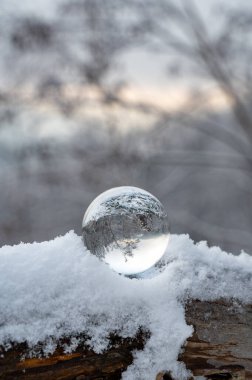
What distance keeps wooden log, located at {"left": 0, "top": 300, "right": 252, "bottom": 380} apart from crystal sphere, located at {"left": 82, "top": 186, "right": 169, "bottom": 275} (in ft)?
0.56

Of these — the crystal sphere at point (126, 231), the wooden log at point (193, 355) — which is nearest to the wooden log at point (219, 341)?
the wooden log at point (193, 355)

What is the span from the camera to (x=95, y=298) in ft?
2.86

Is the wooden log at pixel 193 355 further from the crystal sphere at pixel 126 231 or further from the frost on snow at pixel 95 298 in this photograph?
the crystal sphere at pixel 126 231

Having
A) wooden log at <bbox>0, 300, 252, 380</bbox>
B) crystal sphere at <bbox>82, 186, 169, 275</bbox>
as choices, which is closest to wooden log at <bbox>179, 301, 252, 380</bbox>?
wooden log at <bbox>0, 300, 252, 380</bbox>

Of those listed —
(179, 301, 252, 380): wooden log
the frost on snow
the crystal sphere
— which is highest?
the crystal sphere

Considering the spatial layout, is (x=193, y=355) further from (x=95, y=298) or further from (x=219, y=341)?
(x=95, y=298)

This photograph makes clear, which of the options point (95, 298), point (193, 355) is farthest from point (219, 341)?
point (95, 298)

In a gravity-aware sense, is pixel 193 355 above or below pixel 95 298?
below

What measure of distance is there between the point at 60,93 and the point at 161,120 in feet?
4.79

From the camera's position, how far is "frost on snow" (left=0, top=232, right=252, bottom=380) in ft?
2.69

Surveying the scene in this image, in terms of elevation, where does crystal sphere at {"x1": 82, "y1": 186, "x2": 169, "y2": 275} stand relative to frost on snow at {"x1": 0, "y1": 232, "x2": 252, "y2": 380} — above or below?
above

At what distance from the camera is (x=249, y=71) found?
593 cm

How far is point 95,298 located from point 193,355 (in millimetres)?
245

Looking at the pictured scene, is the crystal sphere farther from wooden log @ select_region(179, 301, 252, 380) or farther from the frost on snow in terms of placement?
wooden log @ select_region(179, 301, 252, 380)
